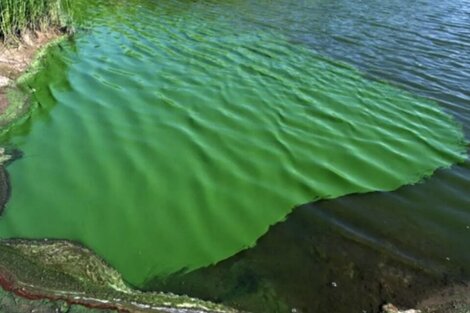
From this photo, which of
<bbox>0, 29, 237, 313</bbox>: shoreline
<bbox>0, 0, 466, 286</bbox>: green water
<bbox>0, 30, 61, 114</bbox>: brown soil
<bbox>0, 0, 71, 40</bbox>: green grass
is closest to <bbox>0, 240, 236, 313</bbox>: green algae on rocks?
<bbox>0, 29, 237, 313</bbox>: shoreline

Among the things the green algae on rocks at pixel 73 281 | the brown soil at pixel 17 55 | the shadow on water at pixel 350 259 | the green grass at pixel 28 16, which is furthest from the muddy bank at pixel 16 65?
the shadow on water at pixel 350 259

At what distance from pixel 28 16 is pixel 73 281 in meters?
7.51

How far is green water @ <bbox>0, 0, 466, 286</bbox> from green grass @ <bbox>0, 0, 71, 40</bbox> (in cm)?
69

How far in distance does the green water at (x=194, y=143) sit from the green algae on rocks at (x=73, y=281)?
9.0 inches

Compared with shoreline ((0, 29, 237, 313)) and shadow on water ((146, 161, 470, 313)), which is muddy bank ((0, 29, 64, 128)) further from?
shadow on water ((146, 161, 470, 313))

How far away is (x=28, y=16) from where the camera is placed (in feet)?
34.4

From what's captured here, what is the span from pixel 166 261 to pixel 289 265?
1417mm

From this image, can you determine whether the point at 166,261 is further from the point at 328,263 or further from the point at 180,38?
the point at 180,38

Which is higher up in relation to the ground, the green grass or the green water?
the green grass

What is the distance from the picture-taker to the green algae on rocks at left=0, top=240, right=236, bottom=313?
4807 millimetres

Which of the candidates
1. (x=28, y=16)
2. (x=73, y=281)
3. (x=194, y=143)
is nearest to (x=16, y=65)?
(x=28, y=16)

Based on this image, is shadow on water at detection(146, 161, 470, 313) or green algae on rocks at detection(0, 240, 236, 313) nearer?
green algae on rocks at detection(0, 240, 236, 313)

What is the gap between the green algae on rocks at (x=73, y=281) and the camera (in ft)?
15.8

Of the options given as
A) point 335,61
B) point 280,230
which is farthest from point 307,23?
point 280,230
